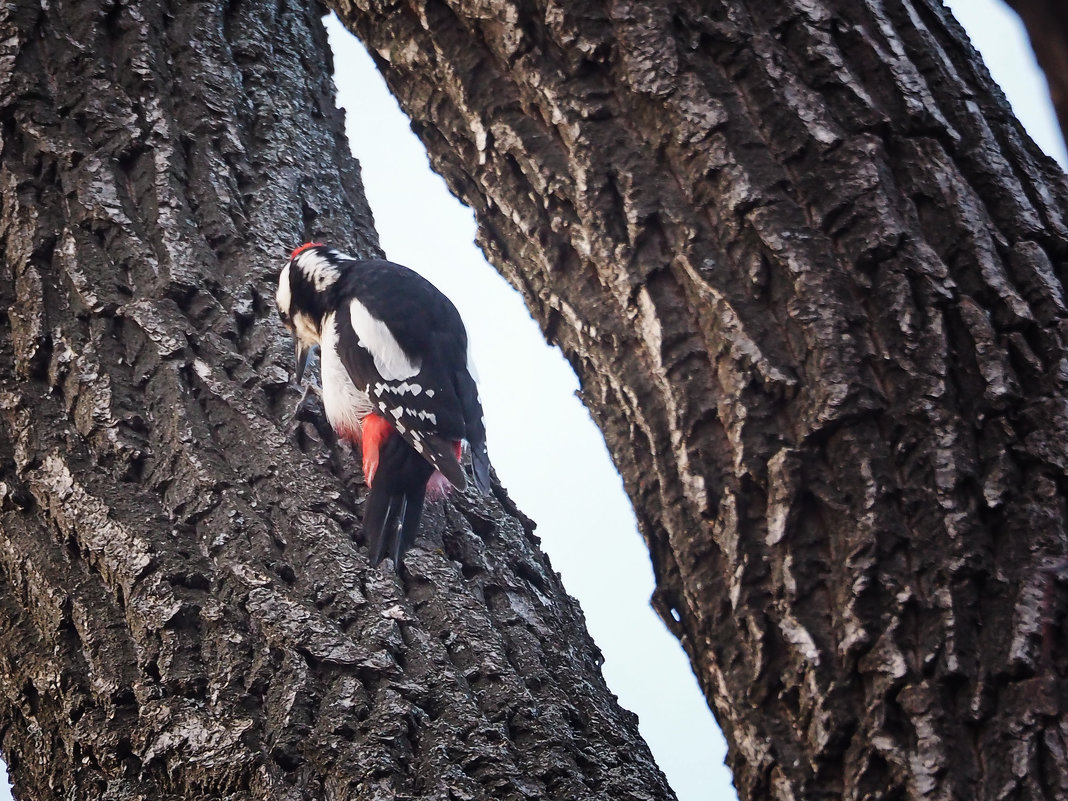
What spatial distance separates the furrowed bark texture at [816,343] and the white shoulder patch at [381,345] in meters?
1.41

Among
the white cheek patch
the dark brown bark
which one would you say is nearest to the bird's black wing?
the white cheek patch

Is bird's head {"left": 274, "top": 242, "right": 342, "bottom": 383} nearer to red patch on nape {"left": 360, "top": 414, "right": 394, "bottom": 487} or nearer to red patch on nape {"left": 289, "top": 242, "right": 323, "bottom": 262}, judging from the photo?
red patch on nape {"left": 289, "top": 242, "right": 323, "bottom": 262}

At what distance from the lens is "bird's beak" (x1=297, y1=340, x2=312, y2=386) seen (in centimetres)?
202

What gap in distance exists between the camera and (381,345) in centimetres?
271

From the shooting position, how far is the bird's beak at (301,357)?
2.02 meters

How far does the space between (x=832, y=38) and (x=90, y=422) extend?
4.54ft

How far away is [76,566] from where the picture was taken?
167cm

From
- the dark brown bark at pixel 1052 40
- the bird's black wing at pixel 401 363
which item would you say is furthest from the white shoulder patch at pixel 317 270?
the dark brown bark at pixel 1052 40

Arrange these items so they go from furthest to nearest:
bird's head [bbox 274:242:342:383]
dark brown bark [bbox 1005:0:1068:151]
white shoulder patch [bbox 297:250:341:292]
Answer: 1. white shoulder patch [bbox 297:250:341:292]
2. bird's head [bbox 274:242:342:383]
3. dark brown bark [bbox 1005:0:1068:151]

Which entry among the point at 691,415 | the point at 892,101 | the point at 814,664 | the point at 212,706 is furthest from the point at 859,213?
the point at 212,706

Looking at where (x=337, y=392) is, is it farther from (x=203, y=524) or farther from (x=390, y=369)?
(x=203, y=524)

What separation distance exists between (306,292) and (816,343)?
152 centimetres

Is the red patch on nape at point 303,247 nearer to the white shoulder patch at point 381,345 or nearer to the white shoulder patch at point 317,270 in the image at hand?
the white shoulder patch at point 317,270

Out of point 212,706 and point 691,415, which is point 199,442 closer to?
point 212,706
